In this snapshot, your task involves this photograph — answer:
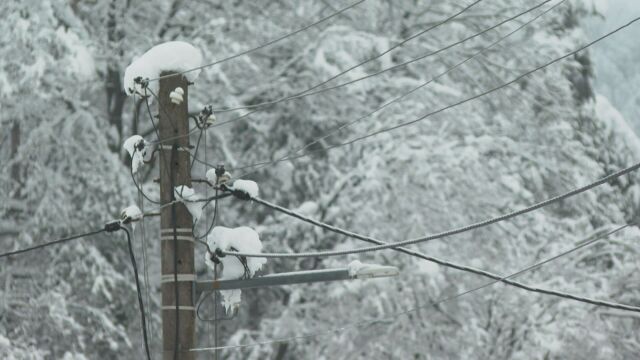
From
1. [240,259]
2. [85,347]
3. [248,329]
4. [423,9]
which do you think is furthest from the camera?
[423,9]

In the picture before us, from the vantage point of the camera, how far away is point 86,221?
1695cm

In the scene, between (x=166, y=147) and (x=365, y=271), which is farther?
(x=166, y=147)

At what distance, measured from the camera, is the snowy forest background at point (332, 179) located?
1681cm

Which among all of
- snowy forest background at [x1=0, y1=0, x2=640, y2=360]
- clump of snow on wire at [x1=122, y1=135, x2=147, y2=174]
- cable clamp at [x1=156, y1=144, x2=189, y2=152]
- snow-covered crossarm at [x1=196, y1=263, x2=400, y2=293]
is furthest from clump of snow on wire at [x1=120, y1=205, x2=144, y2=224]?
snowy forest background at [x1=0, y1=0, x2=640, y2=360]

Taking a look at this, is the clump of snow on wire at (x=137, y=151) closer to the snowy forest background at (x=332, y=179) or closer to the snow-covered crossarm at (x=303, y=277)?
the snow-covered crossarm at (x=303, y=277)

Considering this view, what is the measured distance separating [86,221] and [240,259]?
7.81 m

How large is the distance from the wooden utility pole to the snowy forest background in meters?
7.08

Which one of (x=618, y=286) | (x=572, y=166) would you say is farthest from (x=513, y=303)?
(x=572, y=166)

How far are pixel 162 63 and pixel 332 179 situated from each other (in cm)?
895

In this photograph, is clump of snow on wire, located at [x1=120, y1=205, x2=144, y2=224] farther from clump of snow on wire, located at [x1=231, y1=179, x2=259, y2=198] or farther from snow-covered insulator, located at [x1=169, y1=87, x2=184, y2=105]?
snow-covered insulator, located at [x1=169, y1=87, x2=184, y2=105]

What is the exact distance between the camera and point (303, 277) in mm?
9305

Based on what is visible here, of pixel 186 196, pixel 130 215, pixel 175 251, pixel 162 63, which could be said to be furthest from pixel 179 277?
pixel 162 63

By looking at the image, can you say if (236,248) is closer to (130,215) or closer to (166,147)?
(130,215)

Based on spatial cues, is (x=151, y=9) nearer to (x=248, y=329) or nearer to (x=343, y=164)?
(x=343, y=164)
